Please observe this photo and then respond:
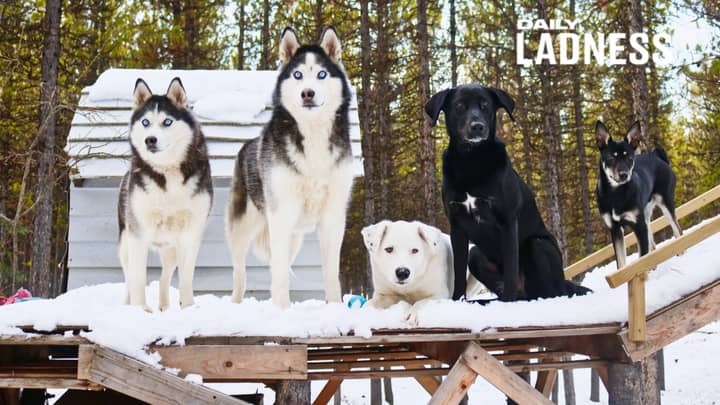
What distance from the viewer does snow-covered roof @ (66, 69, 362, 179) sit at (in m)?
7.48

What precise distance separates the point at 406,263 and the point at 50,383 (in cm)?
216

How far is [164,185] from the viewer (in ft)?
13.5

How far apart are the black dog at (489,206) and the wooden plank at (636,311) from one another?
2.16 feet

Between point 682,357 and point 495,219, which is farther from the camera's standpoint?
point 682,357

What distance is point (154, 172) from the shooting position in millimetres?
4145

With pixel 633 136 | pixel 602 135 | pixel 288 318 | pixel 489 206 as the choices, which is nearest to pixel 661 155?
pixel 633 136

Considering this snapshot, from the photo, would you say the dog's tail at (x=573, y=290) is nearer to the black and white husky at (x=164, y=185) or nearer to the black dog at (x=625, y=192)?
the black dog at (x=625, y=192)

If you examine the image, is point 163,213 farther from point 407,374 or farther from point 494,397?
point 494,397

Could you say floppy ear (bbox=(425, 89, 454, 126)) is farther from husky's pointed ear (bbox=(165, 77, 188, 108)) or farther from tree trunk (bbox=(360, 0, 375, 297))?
tree trunk (bbox=(360, 0, 375, 297))

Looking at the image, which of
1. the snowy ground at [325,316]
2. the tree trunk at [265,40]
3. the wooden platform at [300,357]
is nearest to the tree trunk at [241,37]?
the tree trunk at [265,40]

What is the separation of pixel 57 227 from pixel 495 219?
1825cm

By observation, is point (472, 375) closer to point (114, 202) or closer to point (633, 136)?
point (633, 136)

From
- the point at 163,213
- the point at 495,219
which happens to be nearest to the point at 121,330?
the point at 163,213

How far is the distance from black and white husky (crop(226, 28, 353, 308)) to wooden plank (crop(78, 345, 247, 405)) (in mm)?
831
